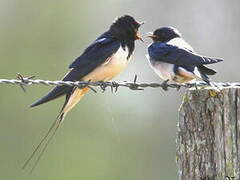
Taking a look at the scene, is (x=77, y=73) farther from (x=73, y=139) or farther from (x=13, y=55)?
(x=13, y=55)

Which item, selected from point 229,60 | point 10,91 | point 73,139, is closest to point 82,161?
point 73,139

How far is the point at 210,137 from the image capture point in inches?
187

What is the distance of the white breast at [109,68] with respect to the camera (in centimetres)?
664

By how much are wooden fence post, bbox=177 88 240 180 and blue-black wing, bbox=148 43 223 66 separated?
4.49ft

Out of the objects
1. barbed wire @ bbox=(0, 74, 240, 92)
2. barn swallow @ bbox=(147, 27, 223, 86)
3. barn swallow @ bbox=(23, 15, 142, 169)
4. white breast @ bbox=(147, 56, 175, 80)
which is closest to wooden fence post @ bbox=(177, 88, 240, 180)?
barbed wire @ bbox=(0, 74, 240, 92)

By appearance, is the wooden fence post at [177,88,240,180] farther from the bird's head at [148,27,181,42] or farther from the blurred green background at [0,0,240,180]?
the blurred green background at [0,0,240,180]

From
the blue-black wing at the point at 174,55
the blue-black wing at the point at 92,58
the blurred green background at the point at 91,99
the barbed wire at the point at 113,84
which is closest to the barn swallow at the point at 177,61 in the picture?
the blue-black wing at the point at 174,55

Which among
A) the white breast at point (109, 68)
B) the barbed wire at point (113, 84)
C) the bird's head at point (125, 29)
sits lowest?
the barbed wire at point (113, 84)

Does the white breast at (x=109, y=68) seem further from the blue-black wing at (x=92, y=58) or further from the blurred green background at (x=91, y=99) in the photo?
the blurred green background at (x=91, y=99)

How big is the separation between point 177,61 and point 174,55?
0.41 ft

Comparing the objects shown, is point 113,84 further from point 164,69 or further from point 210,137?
point 164,69

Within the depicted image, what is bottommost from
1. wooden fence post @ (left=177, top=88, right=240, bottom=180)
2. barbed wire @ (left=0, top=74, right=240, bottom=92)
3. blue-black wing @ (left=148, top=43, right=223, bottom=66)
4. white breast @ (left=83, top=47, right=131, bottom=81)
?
wooden fence post @ (left=177, top=88, right=240, bottom=180)

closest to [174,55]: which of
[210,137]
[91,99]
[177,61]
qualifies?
[177,61]

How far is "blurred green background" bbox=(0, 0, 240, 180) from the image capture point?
15672mm
